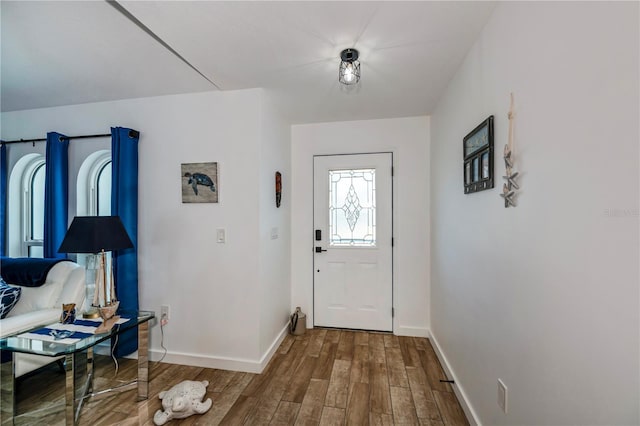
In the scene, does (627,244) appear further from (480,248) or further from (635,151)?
(480,248)

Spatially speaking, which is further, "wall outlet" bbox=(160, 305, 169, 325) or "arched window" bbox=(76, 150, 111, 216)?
"arched window" bbox=(76, 150, 111, 216)

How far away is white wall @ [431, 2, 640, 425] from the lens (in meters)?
0.70

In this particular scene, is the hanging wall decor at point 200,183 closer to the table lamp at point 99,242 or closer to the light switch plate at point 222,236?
the light switch plate at point 222,236

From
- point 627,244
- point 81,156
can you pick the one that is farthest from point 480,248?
point 81,156

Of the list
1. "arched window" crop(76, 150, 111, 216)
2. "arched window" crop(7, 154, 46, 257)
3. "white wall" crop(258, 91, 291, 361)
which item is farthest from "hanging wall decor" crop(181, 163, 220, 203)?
"arched window" crop(7, 154, 46, 257)

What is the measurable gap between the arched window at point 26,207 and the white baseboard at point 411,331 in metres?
4.04

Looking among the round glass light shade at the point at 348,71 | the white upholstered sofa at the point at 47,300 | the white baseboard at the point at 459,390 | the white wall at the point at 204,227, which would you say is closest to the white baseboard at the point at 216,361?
the white wall at the point at 204,227

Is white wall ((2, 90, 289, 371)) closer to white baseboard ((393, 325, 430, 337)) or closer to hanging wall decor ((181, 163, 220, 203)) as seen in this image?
hanging wall decor ((181, 163, 220, 203))

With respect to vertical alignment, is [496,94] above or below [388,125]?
below

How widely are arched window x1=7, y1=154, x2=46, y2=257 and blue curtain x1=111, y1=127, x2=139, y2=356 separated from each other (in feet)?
4.26

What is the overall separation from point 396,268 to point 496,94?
2.05m

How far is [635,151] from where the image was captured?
66 cm

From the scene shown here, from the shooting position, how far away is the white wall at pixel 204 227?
229cm

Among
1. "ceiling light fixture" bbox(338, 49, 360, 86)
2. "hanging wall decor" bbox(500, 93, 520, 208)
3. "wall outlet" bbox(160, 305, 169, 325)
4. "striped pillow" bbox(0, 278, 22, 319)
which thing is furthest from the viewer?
"wall outlet" bbox(160, 305, 169, 325)
